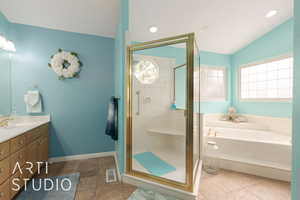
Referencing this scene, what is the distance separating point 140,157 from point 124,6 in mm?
2539

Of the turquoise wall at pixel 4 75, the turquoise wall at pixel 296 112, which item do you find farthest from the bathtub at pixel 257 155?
the turquoise wall at pixel 4 75

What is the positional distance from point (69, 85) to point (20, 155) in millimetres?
1315

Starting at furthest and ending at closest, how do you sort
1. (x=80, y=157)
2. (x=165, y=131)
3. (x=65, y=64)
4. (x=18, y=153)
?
(x=165, y=131), (x=80, y=157), (x=65, y=64), (x=18, y=153)

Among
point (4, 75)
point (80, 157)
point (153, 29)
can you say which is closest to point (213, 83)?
point (153, 29)

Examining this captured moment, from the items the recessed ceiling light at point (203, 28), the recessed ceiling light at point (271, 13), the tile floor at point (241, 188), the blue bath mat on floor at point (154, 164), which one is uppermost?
the recessed ceiling light at point (271, 13)

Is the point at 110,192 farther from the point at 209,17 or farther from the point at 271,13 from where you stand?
the point at 271,13

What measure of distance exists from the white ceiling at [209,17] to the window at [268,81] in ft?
2.43

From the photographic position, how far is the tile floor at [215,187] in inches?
56.7

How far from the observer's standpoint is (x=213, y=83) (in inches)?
121

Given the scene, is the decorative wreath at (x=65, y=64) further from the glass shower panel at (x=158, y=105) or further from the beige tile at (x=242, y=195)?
the beige tile at (x=242, y=195)

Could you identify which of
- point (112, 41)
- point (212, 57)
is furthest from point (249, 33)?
point (112, 41)

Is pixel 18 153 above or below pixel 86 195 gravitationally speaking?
above

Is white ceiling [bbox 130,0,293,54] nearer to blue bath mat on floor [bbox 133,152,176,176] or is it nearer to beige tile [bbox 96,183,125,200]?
blue bath mat on floor [bbox 133,152,176,176]

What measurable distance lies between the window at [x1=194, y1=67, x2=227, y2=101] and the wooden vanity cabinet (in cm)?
329
